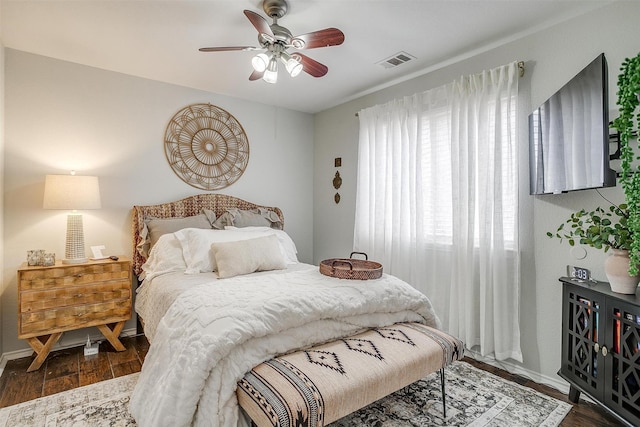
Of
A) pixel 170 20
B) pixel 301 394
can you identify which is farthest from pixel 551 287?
pixel 170 20

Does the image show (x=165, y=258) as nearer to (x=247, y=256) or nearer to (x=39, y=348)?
(x=247, y=256)

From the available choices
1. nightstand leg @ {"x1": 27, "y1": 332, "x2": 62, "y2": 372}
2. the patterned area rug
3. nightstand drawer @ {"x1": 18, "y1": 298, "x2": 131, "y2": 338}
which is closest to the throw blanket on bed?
the patterned area rug

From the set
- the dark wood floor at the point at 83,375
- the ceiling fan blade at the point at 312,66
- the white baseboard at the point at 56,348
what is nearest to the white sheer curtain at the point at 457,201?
the dark wood floor at the point at 83,375

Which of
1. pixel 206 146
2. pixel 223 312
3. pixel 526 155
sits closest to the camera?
pixel 223 312

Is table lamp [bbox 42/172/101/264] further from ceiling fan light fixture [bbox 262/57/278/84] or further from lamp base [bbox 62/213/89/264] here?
ceiling fan light fixture [bbox 262/57/278/84]

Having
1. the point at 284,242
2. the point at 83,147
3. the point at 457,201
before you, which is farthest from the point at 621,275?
the point at 83,147

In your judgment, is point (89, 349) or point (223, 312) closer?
point (223, 312)

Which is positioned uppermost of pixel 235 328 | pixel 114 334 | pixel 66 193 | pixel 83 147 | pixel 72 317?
pixel 83 147

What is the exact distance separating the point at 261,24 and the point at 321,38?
39 cm

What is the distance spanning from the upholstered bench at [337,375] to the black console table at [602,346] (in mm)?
742

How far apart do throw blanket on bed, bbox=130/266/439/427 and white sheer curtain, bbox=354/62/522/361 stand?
0.64m

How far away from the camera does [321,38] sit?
201 cm

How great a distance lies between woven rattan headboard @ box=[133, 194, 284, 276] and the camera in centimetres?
312

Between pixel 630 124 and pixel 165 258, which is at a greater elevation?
pixel 630 124
